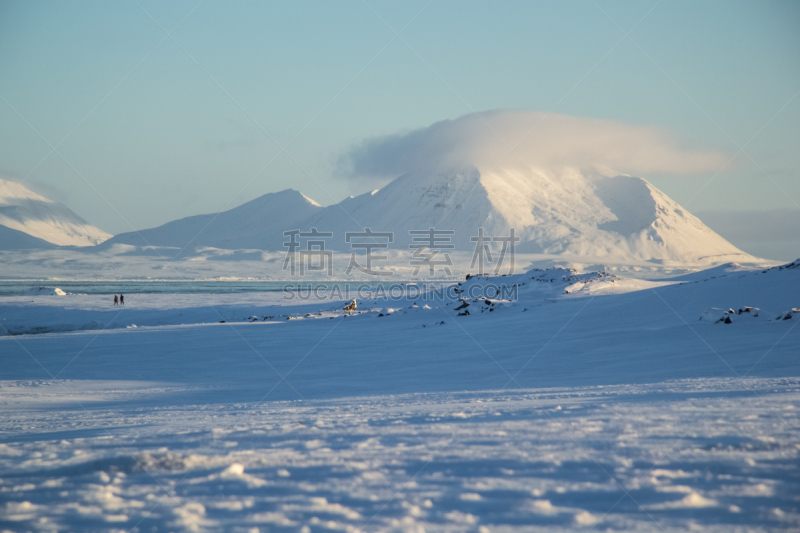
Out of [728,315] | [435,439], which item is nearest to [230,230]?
[728,315]

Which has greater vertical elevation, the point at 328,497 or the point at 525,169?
the point at 525,169

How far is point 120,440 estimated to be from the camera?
436cm

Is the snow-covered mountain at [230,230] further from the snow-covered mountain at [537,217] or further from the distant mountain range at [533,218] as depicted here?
the distant mountain range at [533,218]

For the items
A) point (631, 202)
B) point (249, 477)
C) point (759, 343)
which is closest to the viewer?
→ point (249, 477)

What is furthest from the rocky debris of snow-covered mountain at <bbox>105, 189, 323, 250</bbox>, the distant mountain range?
snow-covered mountain at <bbox>105, 189, 323, 250</bbox>

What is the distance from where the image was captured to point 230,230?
589 feet

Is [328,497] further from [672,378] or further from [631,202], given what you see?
[631,202]

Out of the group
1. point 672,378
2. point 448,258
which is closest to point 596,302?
point 672,378

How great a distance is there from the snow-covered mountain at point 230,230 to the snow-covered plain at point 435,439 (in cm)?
14265

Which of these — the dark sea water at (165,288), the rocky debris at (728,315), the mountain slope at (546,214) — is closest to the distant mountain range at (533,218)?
the mountain slope at (546,214)

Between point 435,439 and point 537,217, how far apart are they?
131 m

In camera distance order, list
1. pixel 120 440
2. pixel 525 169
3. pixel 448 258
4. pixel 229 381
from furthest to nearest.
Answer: pixel 525 169 → pixel 448 258 → pixel 229 381 → pixel 120 440

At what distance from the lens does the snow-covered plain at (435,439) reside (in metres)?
2.86

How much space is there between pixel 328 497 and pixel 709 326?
9766 mm
